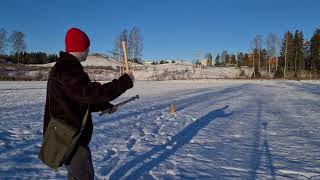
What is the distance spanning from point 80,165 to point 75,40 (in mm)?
1098

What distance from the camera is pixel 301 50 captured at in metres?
90.6

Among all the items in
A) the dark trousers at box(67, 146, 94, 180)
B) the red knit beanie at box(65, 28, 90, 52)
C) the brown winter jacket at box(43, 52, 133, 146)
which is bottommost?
the dark trousers at box(67, 146, 94, 180)

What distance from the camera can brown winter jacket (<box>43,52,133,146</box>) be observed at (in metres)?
3.11

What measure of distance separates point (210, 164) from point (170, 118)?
613 centimetres

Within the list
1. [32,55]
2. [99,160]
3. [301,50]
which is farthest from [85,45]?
[32,55]

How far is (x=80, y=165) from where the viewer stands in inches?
132

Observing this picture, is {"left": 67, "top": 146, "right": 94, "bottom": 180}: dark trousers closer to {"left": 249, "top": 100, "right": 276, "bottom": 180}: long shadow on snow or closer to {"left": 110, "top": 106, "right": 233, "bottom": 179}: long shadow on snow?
{"left": 110, "top": 106, "right": 233, "bottom": 179}: long shadow on snow

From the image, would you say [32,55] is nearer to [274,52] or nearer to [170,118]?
[274,52]

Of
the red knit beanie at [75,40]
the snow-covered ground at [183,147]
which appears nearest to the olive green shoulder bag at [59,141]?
the red knit beanie at [75,40]

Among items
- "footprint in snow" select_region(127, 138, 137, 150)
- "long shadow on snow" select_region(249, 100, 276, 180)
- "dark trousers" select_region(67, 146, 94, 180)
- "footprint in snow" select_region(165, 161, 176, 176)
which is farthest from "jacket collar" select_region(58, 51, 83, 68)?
"footprint in snow" select_region(127, 138, 137, 150)

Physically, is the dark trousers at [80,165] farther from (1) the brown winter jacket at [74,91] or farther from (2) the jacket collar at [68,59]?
(2) the jacket collar at [68,59]

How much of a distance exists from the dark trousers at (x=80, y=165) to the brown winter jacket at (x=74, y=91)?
→ 0.08 meters

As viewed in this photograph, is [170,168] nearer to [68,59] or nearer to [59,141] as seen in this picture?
[59,141]

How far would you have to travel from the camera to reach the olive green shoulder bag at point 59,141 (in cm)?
316
